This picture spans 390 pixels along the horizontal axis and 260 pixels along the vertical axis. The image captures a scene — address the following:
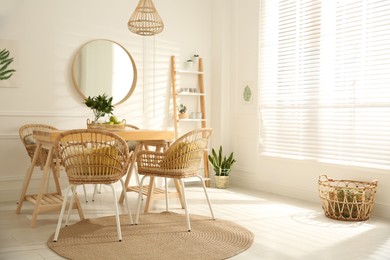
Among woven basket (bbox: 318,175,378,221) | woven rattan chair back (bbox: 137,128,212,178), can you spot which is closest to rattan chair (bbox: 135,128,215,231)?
woven rattan chair back (bbox: 137,128,212,178)

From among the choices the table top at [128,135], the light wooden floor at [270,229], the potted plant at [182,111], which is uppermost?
the potted plant at [182,111]

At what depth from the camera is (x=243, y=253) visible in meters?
2.79

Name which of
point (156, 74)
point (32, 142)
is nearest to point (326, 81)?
point (156, 74)

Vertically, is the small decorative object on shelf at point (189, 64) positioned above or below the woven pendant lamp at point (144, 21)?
below

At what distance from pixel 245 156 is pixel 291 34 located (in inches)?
63.9

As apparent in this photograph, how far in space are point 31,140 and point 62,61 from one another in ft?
3.34

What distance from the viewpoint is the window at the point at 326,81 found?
13.0 ft

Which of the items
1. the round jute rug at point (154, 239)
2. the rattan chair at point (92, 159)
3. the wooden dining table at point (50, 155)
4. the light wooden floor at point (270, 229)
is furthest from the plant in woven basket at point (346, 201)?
the rattan chair at point (92, 159)

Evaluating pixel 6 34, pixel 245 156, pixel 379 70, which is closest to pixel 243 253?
pixel 379 70

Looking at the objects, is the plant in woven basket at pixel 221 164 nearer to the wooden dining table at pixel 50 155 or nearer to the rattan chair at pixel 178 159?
the wooden dining table at pixel 50 155

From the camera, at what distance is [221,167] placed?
5.51 meters

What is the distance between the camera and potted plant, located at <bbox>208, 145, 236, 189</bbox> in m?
5.43

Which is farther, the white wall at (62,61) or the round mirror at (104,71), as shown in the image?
the round mirror at (104,71)

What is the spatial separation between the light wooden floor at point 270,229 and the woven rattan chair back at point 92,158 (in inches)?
21.4
